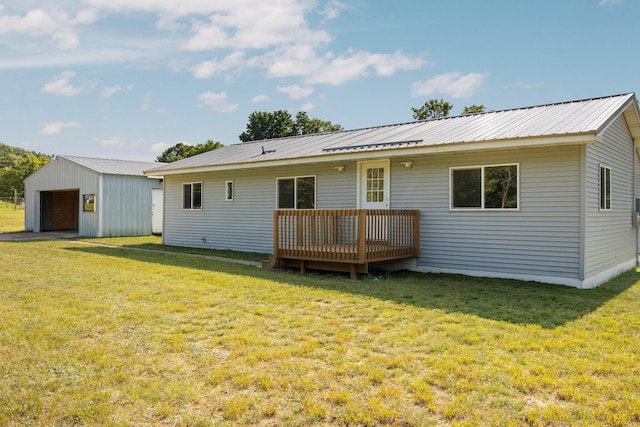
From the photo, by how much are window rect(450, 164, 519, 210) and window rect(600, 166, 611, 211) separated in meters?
1.86

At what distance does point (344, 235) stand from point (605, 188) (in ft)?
17.7

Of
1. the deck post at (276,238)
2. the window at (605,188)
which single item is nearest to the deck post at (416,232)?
the deck post at (276,238)

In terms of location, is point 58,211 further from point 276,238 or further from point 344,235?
point 344,235

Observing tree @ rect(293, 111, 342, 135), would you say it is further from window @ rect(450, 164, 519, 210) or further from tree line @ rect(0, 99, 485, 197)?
window @ rect(450, 164, 519, 210)

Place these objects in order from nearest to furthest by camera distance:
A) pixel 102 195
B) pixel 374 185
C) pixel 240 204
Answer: pixel 374 185
pixel 240 204
pixel 102 195

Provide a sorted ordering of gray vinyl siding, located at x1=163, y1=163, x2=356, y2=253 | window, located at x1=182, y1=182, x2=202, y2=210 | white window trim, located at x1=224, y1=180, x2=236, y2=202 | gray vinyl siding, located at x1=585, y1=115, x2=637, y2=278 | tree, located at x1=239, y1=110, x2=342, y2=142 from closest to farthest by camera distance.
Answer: gray vinyl siding, located at x1=585, y1=115, x2=637, y2=278 → gray vinyl siding, located at x1=163, y1=163, x2=356, y2=253 → white window trim, located at x1=224, y1=180, x2=236, y2=202 → window, located at x1=182, y1=182, x2=202, y2=210 → tree, located at x1=239, y1=110, x2=342, y2=142

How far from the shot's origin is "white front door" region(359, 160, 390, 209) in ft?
32.7

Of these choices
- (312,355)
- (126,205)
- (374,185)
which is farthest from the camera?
(126,205)

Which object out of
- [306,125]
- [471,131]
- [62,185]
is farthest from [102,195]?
[306,125]

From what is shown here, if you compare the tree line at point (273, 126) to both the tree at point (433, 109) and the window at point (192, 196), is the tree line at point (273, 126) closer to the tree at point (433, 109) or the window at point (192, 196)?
the tree at point (433, 109)

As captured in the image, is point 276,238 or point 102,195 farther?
point 102,195

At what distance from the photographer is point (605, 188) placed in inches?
347

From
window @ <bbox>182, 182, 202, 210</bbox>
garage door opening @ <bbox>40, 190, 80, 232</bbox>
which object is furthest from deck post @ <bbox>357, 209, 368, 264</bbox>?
garage door opening @ <bbox>40, 190, 80, 232</bbox>

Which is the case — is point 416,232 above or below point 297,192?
below
